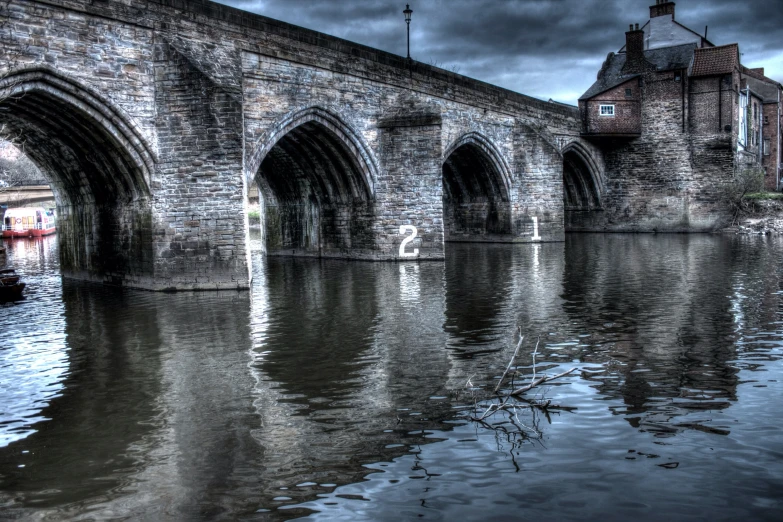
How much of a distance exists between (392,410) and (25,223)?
141ft

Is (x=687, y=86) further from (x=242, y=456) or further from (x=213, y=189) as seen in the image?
(x=242, y=456)

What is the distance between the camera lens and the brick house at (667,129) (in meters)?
34.9

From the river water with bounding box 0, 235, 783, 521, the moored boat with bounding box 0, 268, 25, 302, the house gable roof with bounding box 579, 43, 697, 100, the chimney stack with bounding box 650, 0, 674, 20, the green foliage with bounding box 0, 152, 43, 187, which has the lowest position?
the river water with bounding box 0, 235, 783, 521

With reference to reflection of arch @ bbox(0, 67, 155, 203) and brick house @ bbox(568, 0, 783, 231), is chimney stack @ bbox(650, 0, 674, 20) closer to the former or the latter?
brick house @ bbox(568, 0, 783, 231)

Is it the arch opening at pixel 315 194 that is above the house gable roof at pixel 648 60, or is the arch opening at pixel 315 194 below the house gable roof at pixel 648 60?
below

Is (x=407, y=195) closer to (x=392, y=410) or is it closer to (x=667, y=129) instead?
(x=392, y=410)

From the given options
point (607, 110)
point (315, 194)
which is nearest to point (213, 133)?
point (315, 194)

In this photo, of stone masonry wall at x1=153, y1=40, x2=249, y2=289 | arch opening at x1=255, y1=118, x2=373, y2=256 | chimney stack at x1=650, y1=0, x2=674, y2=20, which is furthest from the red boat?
chimney stack at x1=650, y1=0, x2=674, y2=20

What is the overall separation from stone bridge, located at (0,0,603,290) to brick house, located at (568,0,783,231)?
1209 cm

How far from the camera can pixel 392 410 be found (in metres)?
6.47

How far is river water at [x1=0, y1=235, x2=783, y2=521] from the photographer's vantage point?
469 cm

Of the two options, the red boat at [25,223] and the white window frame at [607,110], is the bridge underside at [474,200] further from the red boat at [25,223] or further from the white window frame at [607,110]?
the red boat at [25,223]

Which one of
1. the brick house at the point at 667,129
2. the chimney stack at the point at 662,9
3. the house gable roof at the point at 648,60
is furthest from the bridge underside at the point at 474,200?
the chimney stack at the point at 662,9

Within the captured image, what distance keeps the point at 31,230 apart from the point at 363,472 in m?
44.1
